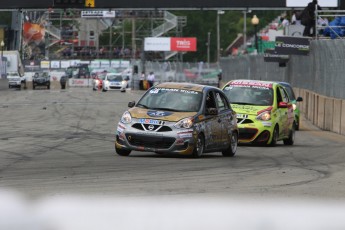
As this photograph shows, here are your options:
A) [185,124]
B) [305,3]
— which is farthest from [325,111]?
[305,3]

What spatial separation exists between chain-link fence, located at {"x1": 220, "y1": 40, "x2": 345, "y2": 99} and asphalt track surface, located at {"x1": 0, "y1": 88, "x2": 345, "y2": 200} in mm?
Result: 4018

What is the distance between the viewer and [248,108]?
2053 centimetres

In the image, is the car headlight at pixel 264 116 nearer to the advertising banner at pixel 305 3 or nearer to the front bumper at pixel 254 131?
the front bumper at pixel 254 131

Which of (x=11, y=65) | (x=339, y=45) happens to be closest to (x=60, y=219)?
(x=339, y=45)

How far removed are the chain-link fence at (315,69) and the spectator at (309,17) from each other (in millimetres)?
1044

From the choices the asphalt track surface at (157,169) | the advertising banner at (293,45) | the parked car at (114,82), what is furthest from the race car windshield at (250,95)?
the parked car at (114,82)

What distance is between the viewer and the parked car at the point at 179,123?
15.4 m

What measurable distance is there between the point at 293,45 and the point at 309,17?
1257 mm

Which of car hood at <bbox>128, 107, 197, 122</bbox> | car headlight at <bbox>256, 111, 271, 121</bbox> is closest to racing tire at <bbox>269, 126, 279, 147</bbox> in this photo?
car headlight at <bbox>256, 111, 271, 121</bbox>

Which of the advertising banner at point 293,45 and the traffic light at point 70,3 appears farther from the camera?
the traffic light at point 70,3

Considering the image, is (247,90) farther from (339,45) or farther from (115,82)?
(115,82)

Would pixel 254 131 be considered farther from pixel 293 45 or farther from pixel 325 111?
pixel 293 45

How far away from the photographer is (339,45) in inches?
1069

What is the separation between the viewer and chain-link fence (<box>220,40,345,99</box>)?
90.7 feet
